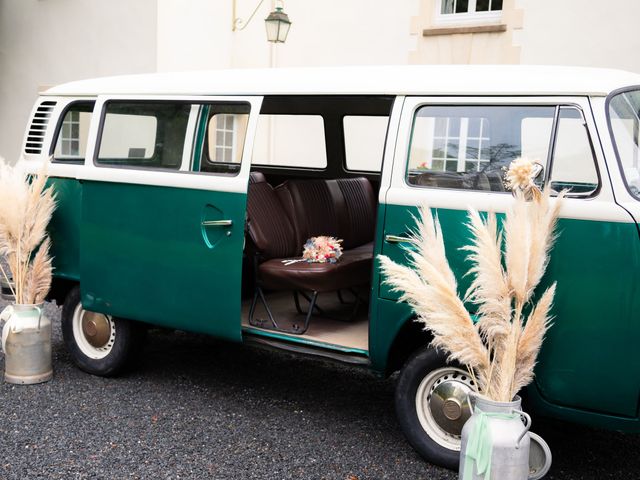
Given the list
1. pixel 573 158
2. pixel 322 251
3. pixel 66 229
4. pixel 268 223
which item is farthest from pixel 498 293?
pixel 66 229

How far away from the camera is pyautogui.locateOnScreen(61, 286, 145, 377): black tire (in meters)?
5.60

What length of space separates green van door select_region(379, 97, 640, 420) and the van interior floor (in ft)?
2.18

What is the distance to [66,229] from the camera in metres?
5.75

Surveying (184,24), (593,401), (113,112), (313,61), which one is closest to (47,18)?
(184,24)

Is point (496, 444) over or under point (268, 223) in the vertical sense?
under

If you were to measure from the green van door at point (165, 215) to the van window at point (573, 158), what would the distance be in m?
1.79

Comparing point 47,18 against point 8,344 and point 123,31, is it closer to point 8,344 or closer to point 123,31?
point 123,31

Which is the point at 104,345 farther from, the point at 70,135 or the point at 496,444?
the point at 496,444

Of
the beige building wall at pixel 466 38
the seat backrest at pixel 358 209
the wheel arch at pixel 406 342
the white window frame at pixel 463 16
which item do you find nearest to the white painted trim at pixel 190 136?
the seat backrest at pixel 358 209

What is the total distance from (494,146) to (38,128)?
3.57 metres

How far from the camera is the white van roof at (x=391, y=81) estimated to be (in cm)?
392

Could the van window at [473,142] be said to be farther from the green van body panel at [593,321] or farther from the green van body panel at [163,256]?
the green van body panel at [163,256]

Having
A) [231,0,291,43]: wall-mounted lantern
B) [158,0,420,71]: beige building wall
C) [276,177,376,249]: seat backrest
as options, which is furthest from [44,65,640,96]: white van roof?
[158,0,420,71]: beige building wall

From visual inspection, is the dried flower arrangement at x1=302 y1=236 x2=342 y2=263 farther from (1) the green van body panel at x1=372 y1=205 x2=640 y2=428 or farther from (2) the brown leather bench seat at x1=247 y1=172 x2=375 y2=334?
(1) the green van body panel at x1=372 y1=205 x2=640 y2=428
